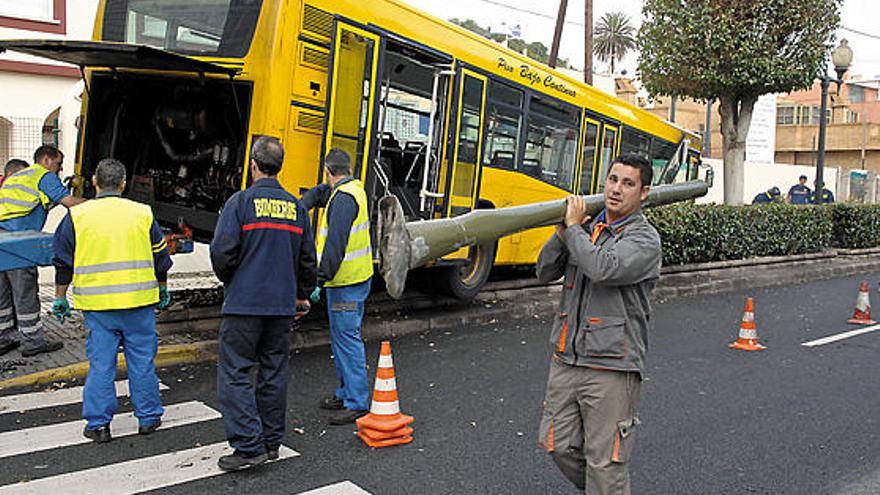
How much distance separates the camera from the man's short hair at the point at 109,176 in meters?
4.86

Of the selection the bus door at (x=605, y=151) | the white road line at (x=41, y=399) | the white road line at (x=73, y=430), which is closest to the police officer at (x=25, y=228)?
the white road line at (x=41, y=399)

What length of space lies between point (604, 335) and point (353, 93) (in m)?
4.63

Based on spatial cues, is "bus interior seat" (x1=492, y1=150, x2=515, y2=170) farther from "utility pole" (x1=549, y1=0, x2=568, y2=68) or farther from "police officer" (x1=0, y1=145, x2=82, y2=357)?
"utility pole" (x1=549, y1=0, x2=568, y2=68)

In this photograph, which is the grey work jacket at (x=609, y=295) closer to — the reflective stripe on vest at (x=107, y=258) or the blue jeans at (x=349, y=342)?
the blue jeans at (x=349, y=342)

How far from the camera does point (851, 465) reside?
4887 millimetres

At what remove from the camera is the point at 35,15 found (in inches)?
474

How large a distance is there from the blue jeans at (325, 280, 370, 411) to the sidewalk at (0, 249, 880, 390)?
217 cm

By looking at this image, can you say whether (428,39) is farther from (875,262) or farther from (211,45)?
(875,262)

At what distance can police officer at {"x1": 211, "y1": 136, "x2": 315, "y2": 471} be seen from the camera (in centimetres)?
433

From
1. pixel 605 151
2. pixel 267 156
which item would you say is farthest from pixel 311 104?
pixel 605 151

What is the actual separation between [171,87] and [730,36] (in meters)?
11.7

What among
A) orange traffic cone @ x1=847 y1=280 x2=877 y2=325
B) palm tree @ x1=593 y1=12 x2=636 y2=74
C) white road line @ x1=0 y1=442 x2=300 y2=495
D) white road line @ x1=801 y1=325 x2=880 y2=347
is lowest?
white road line @ x1=0 y1=442 x2=300 y2=495

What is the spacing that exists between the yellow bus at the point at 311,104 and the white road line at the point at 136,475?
288 centimetres

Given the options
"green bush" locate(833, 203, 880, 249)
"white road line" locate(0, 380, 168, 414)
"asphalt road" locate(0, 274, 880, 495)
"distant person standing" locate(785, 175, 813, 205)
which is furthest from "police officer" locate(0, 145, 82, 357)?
"distant person standing" locate(785, 175, 813, 205)
